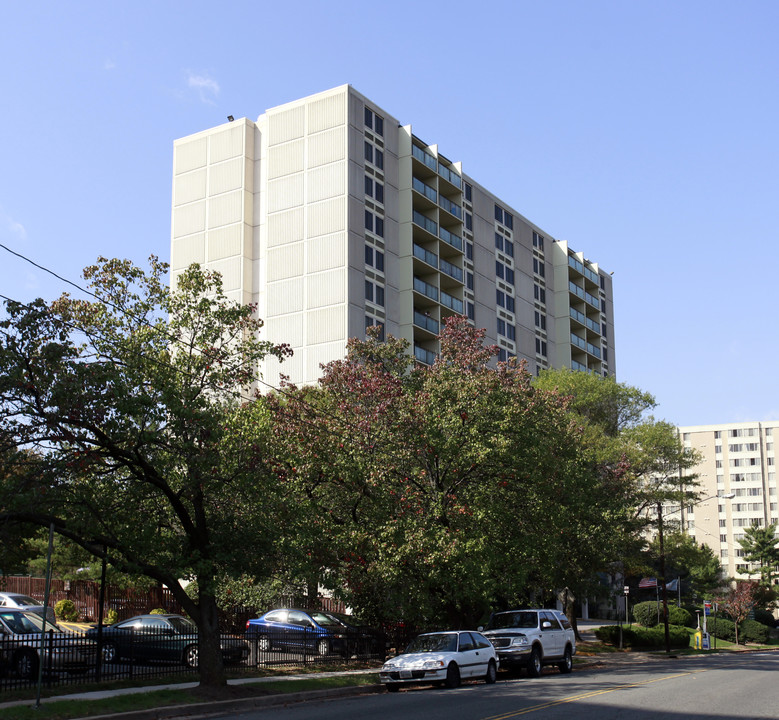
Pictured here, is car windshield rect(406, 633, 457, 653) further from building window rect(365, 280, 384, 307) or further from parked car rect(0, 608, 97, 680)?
building window rect(365, 280, 384, 307)

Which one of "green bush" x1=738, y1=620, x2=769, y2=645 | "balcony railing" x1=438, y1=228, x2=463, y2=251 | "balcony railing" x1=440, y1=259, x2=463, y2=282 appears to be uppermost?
"balcony railing" x1=438, y1=228, x2=463, y2=251

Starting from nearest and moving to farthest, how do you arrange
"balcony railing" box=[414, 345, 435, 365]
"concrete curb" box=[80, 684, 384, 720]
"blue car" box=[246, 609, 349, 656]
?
"concrete curb" box=[80, 684, 384, 720] < "blue car" box=[246, 609, 349, 656] < "balcony railing" box=[414, 345, 435, 365]

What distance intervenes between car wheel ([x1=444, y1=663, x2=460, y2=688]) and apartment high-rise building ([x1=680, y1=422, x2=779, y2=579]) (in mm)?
123257

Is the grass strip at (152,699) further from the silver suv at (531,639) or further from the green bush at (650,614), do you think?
the green bush at (650,614)

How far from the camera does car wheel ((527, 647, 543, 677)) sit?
2614 centimetres

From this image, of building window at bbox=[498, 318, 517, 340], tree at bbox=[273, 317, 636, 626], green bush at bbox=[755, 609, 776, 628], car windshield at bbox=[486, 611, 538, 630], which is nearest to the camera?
tree at bbox=[273, 317, 636, 626]

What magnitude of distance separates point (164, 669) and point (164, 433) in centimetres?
657

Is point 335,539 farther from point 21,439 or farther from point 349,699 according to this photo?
point 21,439

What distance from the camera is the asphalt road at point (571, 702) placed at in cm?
1593

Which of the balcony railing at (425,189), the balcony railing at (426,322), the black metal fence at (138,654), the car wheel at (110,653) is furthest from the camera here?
the balcony railing at (425,189)

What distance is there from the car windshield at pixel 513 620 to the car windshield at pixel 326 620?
555 cm

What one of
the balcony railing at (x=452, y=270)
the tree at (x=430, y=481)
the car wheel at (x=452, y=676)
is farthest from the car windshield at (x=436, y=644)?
the balcony railing at (x=452, y=270)

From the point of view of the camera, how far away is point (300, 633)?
26.3 meters

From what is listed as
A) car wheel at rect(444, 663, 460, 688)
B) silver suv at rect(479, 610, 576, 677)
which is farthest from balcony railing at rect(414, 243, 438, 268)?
car wheel at rect(444, 663, 460, 688)
